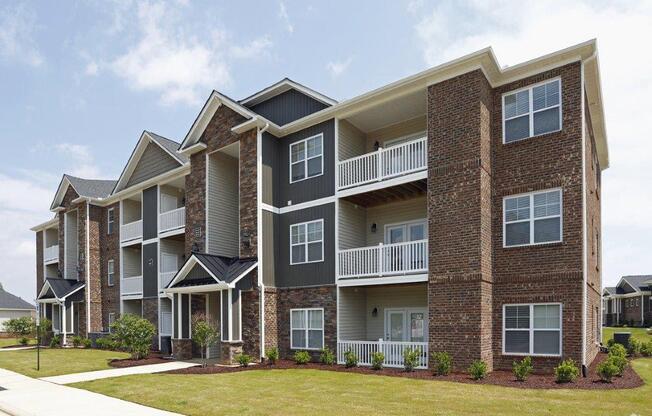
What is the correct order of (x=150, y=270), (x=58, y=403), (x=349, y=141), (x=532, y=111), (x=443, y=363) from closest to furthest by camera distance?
1. (x=58, y=403)
2. (x=443, y=363)
3. (x=532, y=111)
4. (x=349, y=141)
5. (x=150, y=270)

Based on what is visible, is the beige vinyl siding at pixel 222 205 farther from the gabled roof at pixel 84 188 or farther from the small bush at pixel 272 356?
the gabled roof at pixel 84 188

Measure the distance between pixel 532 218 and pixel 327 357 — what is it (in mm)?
8315

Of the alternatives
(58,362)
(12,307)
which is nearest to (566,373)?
(58,362)

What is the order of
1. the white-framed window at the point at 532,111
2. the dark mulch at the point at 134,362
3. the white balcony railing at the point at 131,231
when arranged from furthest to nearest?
the white balcony railing at the point at 131,231, the dark mulch at the point at 134,362, the white-framed window at the point at 532,111

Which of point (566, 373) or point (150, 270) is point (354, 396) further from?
point (150, 270)

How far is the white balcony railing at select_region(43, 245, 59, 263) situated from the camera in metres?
37.1

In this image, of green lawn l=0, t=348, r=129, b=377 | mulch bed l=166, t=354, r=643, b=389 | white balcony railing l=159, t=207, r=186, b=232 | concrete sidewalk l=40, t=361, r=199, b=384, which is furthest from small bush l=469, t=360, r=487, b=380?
white balcony railing l=159, t=207, r=186, b=232

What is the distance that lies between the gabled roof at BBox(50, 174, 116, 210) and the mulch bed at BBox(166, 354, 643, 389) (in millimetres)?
19871

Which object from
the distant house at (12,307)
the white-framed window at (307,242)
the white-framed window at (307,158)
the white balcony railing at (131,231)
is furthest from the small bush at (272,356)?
the distant house at (12,307)

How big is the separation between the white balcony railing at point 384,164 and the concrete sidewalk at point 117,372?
30.4ft

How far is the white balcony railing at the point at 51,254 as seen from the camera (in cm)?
3707

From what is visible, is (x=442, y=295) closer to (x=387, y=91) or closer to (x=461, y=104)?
(x=461, y=104)

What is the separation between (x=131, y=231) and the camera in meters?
29.3

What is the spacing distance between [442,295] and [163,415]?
861cm
